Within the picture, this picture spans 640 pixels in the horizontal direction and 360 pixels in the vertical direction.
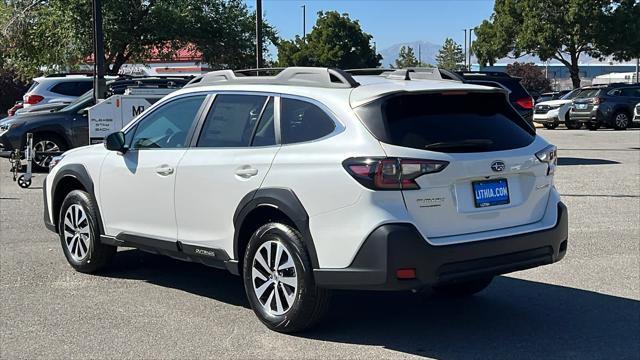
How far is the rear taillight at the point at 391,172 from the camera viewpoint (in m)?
4.61

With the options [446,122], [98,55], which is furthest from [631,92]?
[446,122]

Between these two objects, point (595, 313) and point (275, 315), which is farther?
point (595, 313)

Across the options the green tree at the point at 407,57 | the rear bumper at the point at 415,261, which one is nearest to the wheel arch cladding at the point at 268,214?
the rear bumper at the point at 415,261

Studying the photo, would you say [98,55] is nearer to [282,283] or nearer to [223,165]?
[223,165]

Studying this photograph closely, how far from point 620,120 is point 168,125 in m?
23.9

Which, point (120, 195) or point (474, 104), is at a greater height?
point (474, 104)

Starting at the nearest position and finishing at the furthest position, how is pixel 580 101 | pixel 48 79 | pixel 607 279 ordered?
pixel 607 279
pixel 48 79
pixel 580 101

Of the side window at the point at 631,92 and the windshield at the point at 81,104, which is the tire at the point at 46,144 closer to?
the windshield at the point at 81,104

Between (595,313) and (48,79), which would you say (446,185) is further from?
(48,79)

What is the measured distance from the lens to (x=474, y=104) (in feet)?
17.3

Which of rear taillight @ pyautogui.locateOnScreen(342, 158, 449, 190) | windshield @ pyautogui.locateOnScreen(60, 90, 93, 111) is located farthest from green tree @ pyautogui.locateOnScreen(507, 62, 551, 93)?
rear taillight @ pyautogui.locateOnScreen(342, 158, 449, 190)

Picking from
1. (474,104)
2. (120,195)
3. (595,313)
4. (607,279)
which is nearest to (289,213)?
(474,104)

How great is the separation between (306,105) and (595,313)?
9.08 ft

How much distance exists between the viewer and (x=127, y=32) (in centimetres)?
2488
